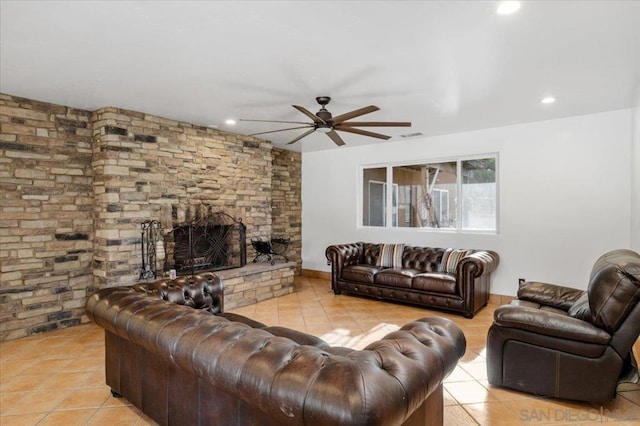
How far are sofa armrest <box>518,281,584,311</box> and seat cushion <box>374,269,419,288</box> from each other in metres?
1.71

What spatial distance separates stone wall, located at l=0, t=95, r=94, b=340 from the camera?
3695mm

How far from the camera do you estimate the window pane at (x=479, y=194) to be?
5.28 m

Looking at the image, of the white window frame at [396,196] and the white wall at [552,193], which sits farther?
the white window frame at [396,196]

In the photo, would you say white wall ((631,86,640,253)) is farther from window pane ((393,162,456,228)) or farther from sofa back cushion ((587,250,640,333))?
window pane ((393,162,456,228))

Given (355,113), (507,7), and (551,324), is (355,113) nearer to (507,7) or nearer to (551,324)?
(507,7)

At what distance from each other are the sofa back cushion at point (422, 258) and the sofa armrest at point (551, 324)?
2.62 m

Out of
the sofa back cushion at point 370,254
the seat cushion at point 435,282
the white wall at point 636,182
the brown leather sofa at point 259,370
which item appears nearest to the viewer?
the brown leather sofa at point 259,370

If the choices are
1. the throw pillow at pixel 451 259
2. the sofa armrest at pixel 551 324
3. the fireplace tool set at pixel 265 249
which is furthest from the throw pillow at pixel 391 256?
→ the sofa armrest at pixel 551 324

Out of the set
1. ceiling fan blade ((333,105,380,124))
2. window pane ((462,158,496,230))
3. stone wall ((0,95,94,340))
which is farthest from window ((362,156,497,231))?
stone wall ((0,95,94,340))

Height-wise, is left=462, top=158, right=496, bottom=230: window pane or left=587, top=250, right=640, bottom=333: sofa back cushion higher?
left=462, top=158, right=496, bottom=230: window pane

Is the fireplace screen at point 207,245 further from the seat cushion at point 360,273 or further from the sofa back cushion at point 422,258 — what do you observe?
the sofa back cushion at point 422,258

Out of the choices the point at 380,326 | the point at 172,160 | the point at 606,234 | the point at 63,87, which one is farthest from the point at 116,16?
the point at 606,234

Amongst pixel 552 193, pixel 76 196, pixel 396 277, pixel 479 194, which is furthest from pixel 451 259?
pixel 76 196

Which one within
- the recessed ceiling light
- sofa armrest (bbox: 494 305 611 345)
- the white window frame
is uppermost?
the recessed ceiling light
